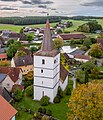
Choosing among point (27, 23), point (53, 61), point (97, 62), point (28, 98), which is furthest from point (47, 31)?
point (27, 23)

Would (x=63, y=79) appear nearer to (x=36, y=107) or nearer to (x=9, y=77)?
(x=36, y=107)

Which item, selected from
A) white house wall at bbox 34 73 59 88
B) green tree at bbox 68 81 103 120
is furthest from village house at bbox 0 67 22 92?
green tree at bbox 68 81 103 120

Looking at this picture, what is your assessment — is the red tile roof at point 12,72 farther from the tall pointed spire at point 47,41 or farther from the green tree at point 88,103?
the green tree at point 88,103

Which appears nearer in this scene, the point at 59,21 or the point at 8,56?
the point at 8,56

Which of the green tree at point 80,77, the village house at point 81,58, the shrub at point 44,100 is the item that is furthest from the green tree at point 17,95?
the village house at point 81,58

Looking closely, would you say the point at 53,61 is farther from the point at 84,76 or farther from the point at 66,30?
the point at 66,30

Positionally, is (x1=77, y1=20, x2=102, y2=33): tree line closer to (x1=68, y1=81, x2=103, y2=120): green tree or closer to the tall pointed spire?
the tall pointed spire
